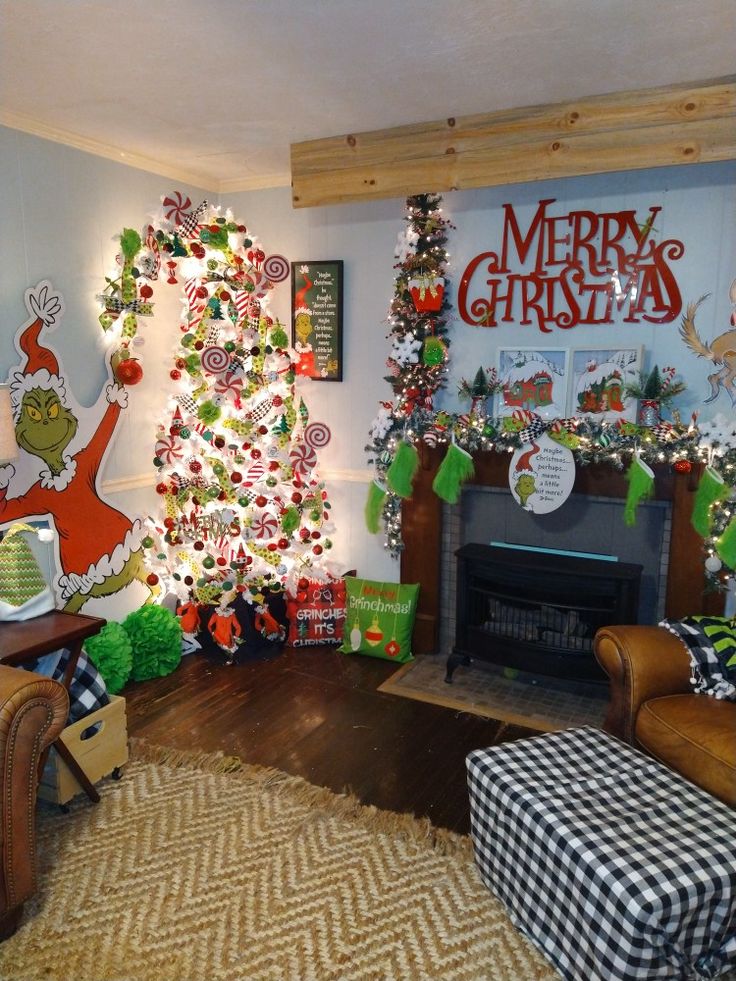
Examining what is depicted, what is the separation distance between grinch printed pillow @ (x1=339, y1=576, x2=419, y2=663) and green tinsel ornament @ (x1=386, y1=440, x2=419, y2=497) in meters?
0.55

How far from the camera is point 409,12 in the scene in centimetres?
210

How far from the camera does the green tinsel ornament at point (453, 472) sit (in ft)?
12.0

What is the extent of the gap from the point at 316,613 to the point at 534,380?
5.73ft

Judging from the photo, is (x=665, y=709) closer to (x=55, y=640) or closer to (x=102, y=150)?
(x=55, y=640)

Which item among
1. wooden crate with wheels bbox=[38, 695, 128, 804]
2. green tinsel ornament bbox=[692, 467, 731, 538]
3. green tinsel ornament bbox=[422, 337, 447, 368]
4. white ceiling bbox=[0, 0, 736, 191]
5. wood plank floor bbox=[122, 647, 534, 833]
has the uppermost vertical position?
white ceiling bbox=[0, 0, 736, 191]

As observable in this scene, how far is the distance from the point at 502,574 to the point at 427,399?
38.8 inches

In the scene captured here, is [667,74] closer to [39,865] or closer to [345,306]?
[345,306]

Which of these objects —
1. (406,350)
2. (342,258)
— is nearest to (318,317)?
(342,258)

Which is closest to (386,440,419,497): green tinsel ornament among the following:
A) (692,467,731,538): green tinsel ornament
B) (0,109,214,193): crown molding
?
(692,467,731,538): green tinsel ornament

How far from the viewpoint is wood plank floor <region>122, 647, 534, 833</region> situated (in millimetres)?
2773

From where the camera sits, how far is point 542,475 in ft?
11.3

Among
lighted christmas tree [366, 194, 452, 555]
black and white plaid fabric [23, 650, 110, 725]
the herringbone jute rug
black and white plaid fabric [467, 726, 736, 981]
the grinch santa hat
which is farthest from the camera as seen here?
lighted christmas tree [366, 194, 452, 555]

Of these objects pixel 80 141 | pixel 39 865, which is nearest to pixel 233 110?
pixel 80 141

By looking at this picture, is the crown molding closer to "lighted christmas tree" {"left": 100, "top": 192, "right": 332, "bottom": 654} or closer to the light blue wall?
the light blue wall
